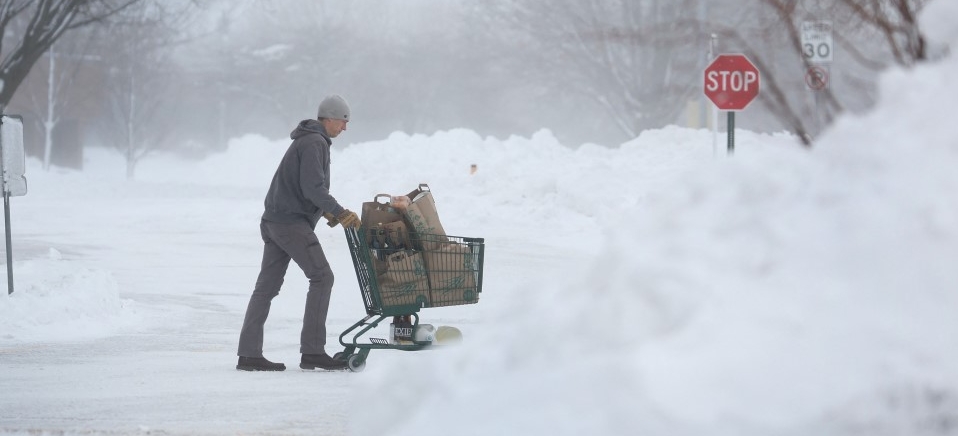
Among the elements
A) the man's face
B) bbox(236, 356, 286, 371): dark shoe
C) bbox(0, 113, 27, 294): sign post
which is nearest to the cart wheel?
bbox(236, 356, 286, 371): dark shoe

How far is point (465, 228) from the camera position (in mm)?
24453

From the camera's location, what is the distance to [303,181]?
8.24 metres

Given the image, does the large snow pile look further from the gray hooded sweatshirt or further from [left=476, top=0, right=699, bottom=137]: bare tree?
[left=476, top=0, right=699, bottom=137]: bare tree

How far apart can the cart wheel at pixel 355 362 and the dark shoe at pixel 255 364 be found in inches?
17.7

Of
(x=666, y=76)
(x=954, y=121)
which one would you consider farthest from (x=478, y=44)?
(x=954, y=121)

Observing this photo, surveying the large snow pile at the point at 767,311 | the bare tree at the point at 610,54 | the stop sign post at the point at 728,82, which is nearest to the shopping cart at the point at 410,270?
the large snow pile at the point at 767,311

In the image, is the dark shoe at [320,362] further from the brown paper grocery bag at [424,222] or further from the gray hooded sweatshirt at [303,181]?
the brown paper grocery bag at [424,222]

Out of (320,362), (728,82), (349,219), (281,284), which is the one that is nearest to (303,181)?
(349,219)

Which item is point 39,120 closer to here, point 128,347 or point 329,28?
point 329,28

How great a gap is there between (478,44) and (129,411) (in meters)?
52.6

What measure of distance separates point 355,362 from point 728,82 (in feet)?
38.3

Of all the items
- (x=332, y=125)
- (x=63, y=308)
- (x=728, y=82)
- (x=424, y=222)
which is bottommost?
(x=63, y=308)

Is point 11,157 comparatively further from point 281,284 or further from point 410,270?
point 410,270

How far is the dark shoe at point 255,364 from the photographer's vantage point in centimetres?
846
